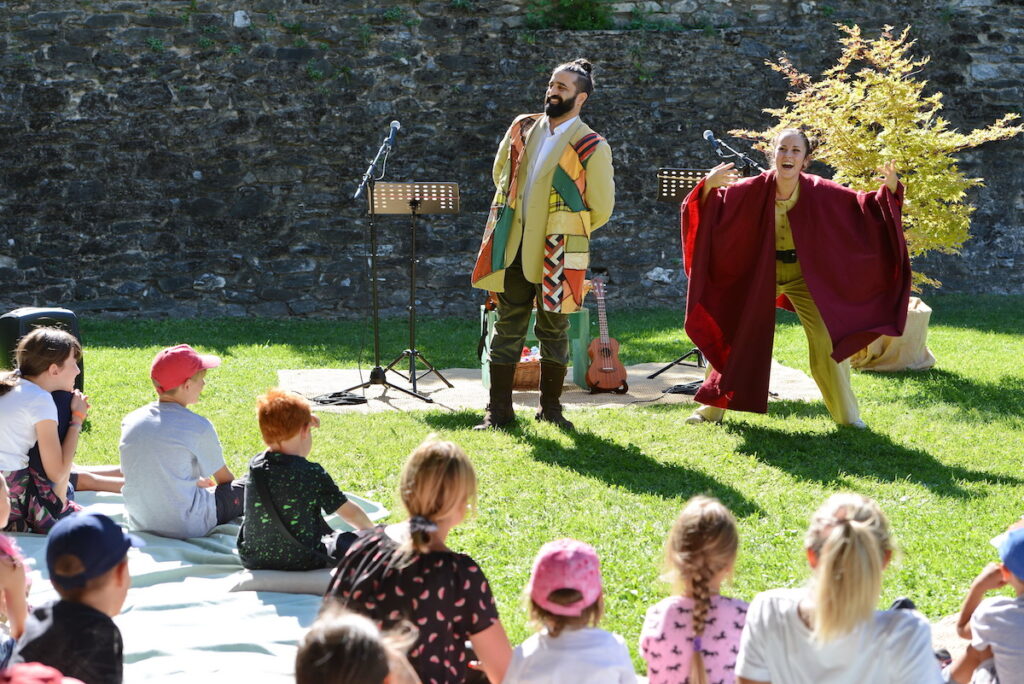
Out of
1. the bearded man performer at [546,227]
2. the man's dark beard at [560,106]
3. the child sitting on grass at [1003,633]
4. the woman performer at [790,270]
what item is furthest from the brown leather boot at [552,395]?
the child sitting on grass at [1003,633]

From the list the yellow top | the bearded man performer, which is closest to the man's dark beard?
the bearded man performer

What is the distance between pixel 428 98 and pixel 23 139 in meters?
4.04

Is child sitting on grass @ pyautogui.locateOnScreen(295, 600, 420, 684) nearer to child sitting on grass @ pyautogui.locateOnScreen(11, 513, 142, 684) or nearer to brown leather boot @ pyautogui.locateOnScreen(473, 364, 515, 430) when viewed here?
child sitting on grass @ pyautogui.locateOnScreen(11, 513, 142, 684)

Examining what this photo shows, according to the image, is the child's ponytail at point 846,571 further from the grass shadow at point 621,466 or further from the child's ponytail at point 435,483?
the grass shadow at point 621,466

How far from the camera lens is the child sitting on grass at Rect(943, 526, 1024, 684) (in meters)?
2.71

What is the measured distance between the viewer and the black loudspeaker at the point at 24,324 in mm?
6828

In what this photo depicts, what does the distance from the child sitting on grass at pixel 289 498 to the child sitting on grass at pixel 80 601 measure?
128 centimetres

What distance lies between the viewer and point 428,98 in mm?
12195

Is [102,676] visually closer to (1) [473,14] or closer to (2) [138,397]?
(2) [138,397]

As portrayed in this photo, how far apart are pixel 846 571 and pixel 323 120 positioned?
33.9ft

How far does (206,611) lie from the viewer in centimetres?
379

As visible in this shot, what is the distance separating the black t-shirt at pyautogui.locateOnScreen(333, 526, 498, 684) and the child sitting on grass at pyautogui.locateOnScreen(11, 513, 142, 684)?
0.57 meters

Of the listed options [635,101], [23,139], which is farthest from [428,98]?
[23,139]

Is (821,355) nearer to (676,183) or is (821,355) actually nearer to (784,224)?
(784,224)
